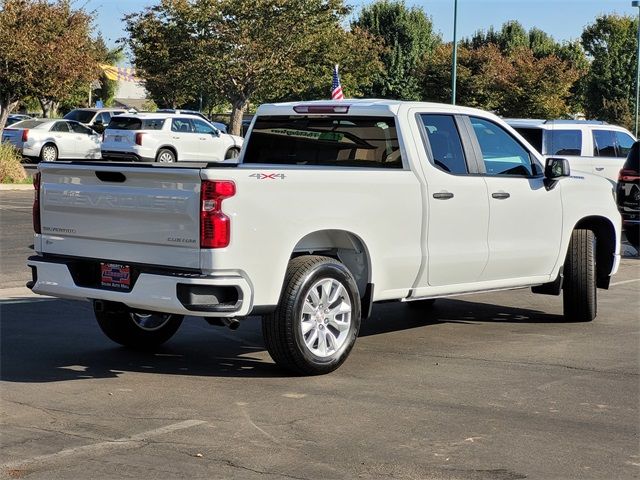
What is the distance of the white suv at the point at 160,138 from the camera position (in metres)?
33.4

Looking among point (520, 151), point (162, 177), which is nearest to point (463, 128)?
point (520, 151)

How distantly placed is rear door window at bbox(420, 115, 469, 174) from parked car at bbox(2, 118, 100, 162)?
1057 inches

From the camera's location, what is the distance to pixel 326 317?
7.87 meters

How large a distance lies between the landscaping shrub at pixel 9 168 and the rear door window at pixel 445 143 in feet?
63.7

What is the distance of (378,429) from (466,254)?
2940mm

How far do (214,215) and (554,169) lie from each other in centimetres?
374

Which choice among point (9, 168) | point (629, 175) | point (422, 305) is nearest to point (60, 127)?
point (9, 168)

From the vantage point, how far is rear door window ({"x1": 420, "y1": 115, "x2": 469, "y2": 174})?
9008mm

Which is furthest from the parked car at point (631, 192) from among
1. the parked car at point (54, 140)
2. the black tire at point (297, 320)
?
the parked car at point (54, 140)

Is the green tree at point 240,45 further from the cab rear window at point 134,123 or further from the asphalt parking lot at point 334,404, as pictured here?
the asphalt parking lot at point 334,404

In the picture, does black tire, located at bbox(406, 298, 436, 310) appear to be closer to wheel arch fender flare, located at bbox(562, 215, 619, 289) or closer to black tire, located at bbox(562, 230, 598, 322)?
black tire, located at bbox(562, 230, 598, 322)

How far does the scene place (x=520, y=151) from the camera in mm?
9812

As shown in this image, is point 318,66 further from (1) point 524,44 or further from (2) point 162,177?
Result: (2) point 162,177

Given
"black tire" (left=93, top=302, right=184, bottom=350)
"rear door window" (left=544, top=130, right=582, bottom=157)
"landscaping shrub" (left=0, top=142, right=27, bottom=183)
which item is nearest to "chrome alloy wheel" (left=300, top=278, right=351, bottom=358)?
"black tire" (left=93, top=302, right=184, bottom=350)
